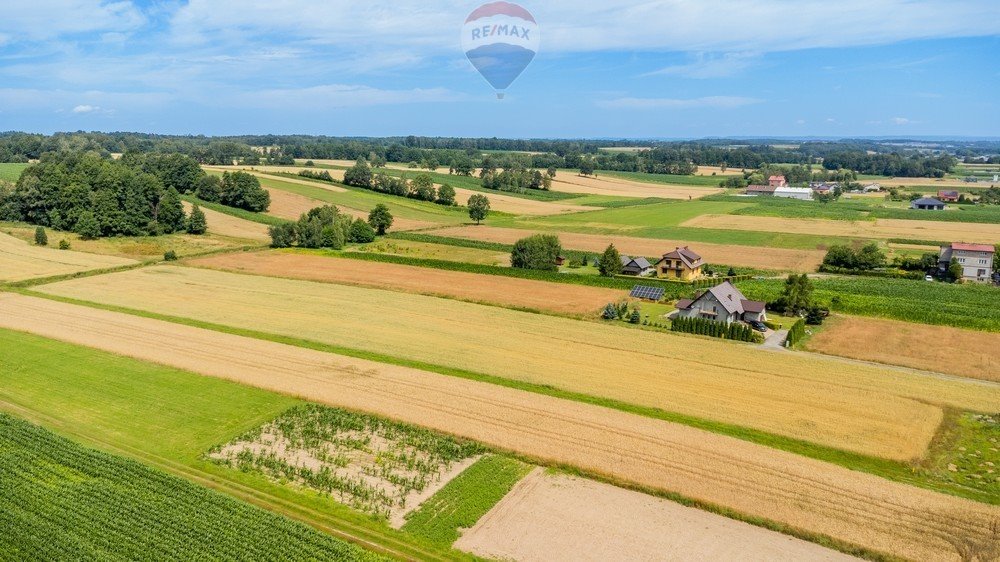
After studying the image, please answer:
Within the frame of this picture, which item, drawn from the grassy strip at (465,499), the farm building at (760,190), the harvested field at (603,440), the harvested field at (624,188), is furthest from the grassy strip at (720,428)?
the farm building at (760,190)

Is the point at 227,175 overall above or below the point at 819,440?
above

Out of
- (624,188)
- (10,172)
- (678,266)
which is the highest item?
(10,172)

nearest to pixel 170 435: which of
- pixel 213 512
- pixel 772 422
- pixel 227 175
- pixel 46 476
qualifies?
pixel 46 476

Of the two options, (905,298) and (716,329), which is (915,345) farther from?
(905,298)

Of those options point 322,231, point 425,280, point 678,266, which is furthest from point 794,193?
point 425,280

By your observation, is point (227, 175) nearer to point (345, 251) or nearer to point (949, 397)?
point (345, 251)

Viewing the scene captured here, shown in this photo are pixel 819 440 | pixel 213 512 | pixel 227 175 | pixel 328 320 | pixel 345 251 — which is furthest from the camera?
pixel 227 175
